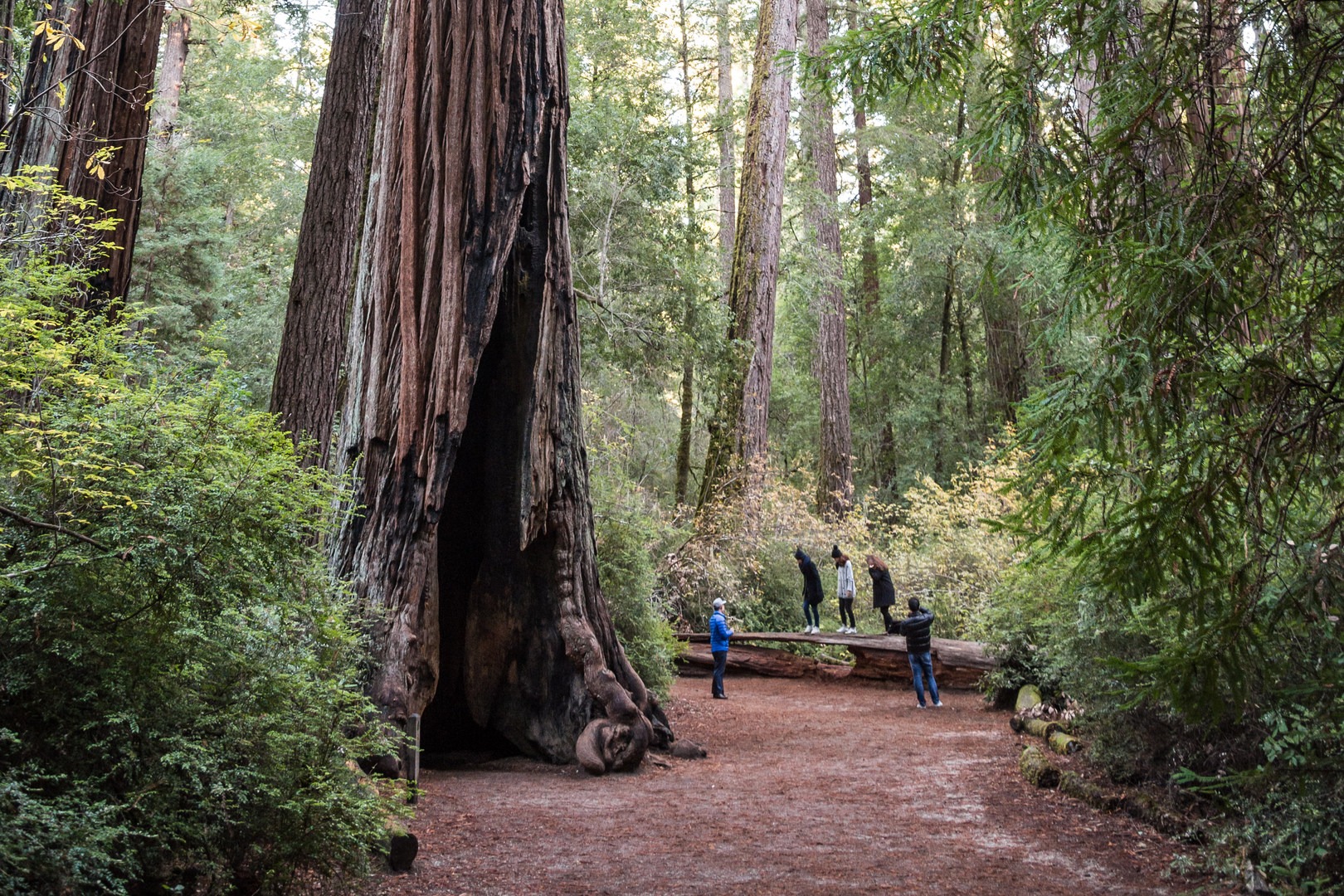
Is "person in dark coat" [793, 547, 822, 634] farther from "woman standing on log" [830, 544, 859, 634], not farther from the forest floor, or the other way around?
the forest floor

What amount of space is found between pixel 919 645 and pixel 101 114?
1070cm

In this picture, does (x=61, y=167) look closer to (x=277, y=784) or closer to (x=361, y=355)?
(x=361, y=355)

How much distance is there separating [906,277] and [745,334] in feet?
38.7

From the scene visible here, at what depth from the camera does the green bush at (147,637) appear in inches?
133

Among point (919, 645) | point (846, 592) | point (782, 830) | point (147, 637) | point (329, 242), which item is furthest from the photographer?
point (846, 592)

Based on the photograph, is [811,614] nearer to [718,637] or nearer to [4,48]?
[718,637]

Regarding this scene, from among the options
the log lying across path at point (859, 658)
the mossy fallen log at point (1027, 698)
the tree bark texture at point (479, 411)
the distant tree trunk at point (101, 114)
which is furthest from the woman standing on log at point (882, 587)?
the distant tree trunk at point (101, 114)

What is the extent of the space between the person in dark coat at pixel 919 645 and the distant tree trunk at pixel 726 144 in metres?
11.1

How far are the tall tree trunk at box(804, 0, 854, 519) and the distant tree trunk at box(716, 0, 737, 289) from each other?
2113 mm

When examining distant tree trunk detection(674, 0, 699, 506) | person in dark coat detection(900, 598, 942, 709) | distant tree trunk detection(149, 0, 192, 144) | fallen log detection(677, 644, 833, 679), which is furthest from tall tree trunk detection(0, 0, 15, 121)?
distant tree trunk detection(149, 0, 192, 144)

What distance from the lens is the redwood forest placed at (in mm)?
3781

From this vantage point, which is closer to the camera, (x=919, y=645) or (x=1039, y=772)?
(x=1039, y=772)

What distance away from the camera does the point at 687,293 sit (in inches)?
631

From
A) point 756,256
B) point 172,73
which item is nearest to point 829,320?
point 756,256
